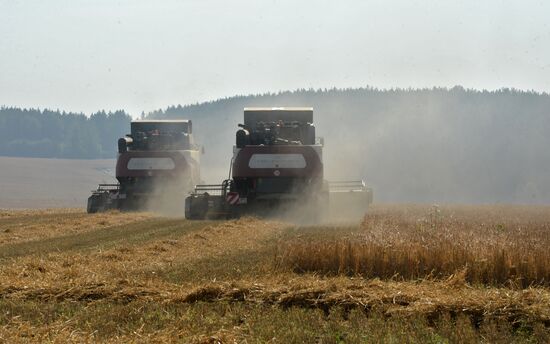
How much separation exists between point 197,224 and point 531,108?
130 metres

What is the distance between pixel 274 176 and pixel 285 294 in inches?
722

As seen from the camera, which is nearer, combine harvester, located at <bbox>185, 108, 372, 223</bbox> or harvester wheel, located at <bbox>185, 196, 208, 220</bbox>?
combine harvester, located at <bbox>185, 108, 372, 223</bbox>

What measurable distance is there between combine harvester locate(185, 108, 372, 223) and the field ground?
11.4m

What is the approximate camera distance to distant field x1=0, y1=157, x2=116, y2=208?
123 m

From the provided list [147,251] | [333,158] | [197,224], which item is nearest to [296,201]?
[197,224]

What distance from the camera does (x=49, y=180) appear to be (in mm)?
155375

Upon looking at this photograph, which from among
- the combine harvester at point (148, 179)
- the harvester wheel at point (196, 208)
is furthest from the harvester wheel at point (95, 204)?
the harvester wheel at point (196, 208)

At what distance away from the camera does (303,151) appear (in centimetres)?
2973

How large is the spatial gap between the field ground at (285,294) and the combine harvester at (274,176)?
11.4 metres

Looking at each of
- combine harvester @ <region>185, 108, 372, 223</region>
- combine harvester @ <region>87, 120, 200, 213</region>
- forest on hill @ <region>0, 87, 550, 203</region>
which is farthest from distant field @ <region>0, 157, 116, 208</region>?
combine harvester @ <region>185, 108, 372, 223</region>

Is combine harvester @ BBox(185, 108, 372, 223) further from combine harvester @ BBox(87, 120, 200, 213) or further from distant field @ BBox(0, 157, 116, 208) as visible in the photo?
distant field @ BBox(0, 157, 116, 208)

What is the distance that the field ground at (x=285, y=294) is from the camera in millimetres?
9562

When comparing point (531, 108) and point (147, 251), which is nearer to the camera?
point (147, 251)

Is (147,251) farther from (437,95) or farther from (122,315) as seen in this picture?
(437,95)
